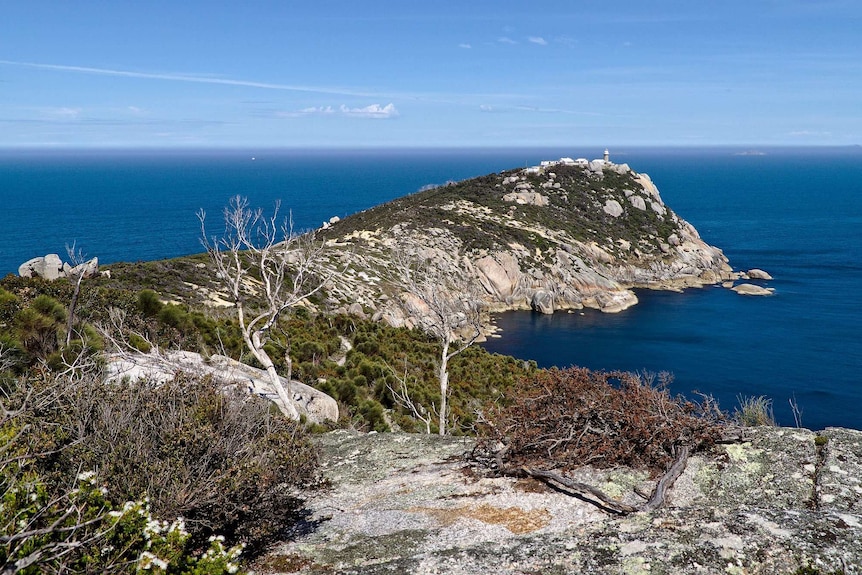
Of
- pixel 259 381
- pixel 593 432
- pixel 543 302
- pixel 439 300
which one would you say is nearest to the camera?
pixel 593 432

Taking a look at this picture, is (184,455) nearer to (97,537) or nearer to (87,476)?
(87,476)

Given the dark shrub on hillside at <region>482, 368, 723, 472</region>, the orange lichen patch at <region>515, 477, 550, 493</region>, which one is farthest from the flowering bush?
the dark shrub on hillside at <region>482, 368, 723, 472</region>

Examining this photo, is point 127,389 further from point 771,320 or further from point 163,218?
point 163,218

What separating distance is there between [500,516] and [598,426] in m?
2.38

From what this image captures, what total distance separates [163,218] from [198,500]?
156m

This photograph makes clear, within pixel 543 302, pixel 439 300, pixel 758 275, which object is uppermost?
pixel 439 300

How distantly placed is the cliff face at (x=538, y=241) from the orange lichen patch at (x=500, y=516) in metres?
43.9

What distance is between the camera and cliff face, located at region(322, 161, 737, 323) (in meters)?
71.6

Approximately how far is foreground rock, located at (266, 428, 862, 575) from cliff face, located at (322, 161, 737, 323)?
42.5 meters

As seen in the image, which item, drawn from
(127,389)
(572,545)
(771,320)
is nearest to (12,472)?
(127,389)

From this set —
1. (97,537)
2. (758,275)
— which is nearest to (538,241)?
(758,275)

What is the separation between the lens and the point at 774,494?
7.20 metres

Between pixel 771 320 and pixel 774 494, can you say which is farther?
pixel 771 320

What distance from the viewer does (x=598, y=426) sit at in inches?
346
